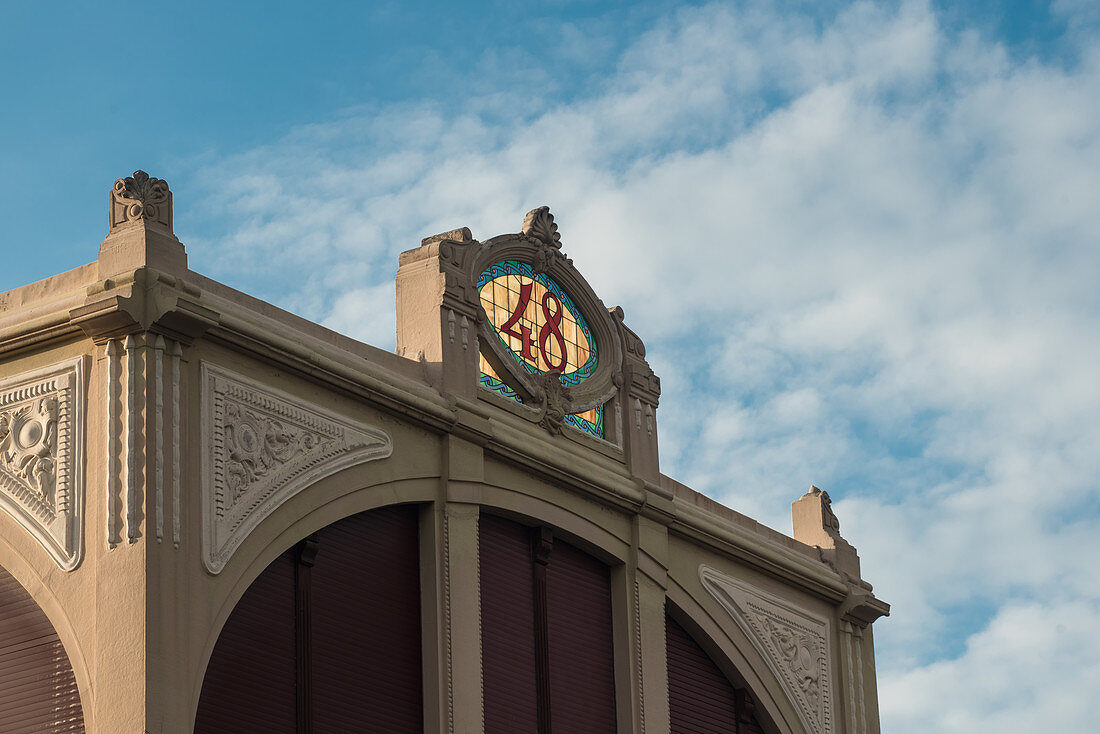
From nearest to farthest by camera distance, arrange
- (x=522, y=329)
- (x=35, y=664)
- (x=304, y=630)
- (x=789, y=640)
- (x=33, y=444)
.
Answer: (x=35, y=664) < (x=33, y=444) < (x=304, y=630) < (x=522, y=329) < (x=789, y=640)

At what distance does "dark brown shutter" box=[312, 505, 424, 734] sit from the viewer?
24.5m

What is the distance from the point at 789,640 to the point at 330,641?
31.7 ft

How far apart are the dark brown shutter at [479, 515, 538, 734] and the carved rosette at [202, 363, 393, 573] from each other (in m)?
2.90

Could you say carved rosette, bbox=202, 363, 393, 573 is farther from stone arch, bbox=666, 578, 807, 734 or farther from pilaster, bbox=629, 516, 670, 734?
stone arch, bbox=666, 578, 807, 734

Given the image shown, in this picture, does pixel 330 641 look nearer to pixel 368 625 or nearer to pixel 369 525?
pixel 368 625

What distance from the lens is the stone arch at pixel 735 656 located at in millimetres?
30250

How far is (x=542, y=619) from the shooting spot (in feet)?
91.0

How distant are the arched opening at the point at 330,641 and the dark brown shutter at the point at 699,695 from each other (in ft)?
17.5

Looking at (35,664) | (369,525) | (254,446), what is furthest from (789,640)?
(35,664)

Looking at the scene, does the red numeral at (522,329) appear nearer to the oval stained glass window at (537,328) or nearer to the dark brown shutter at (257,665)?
the oval stained glass window at (537,328)

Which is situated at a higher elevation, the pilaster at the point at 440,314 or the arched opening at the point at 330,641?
the pilaster at the point at 440,314

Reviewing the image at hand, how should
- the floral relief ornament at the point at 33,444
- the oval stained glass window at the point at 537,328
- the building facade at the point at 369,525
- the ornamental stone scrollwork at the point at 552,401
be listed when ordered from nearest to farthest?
the building facade at the point at 369,525, the floral relief ornament at the point at 33,444, the ornamental stone scrollwork at the point at 552,401, the oval stained glass window at the point at 537,328

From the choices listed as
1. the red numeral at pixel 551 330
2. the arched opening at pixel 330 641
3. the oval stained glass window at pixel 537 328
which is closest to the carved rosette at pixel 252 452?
the arched opening at pixel 330 641

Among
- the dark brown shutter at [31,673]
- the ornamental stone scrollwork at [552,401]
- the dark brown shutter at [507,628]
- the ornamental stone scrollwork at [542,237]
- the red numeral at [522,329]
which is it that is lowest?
the dark brown shutter at [31,673]
